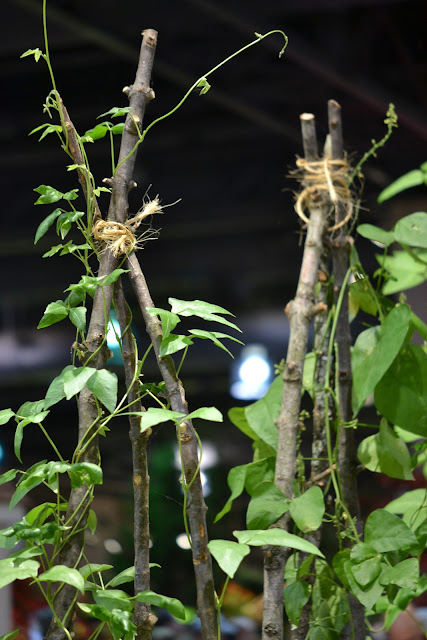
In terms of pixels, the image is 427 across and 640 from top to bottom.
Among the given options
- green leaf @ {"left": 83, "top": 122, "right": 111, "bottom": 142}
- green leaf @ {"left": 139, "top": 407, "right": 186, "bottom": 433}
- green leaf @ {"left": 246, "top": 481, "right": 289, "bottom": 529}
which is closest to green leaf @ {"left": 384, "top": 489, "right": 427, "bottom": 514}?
green leaf @ {"left": 246, "top": 481, "right": 289, "bottom": 529}

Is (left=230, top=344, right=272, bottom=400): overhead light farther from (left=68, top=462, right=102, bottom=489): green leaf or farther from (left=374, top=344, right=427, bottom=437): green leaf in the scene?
(left=68, top=462, right=102, bottom=489): green leaf

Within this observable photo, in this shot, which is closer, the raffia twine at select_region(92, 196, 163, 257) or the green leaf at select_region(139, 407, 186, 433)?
the green leaf at select_region(139, 407, 186, 433)

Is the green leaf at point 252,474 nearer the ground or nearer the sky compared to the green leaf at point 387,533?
nearer the sky

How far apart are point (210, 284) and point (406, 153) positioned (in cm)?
59

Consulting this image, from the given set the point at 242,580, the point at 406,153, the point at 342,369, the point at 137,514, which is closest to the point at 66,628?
the point at 137,514

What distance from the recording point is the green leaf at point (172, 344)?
2.12 feet

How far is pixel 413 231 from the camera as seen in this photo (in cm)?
94

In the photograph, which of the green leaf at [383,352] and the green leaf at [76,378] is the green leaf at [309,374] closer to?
the green leaf at [383,352]

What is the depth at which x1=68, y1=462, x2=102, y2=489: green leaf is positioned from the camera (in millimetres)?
595

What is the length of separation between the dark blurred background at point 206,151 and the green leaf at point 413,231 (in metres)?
0.60

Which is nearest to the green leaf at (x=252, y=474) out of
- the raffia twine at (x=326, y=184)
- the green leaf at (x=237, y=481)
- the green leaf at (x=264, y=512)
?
the green leaf at (x=237, y=481)

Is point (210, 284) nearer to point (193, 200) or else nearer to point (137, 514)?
point (193, 200)

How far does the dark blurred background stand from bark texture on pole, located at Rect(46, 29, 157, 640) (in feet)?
2.68

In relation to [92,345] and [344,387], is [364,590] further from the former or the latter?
[92,345]
